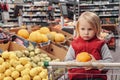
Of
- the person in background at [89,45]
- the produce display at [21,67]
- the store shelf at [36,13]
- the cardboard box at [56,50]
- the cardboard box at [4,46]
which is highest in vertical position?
the person in background at [89,45]

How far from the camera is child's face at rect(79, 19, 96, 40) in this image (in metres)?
2.12

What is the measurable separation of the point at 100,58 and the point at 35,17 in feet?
45.0

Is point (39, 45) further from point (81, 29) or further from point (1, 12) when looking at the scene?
point (1, 12)

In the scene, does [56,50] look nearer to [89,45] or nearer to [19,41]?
[19,41]

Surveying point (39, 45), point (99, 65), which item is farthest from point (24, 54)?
point (99, 65)

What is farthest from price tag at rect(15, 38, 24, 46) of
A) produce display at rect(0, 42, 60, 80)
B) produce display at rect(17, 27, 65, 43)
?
produce display at rect(0, 42, 60, 80)

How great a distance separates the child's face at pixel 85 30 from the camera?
212 centimetres

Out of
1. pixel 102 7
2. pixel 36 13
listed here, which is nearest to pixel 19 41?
pixel 36 13

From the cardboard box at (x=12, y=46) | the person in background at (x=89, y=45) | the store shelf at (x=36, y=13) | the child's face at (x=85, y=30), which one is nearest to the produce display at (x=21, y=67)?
the cardboard box at (x=12, y=46)

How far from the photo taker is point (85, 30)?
2.12 m

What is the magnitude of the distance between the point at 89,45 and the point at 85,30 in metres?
0.13

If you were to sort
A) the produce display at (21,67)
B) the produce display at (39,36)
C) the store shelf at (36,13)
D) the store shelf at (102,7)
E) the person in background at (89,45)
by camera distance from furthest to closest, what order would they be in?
the store shelf at (102,7), the store shelf at (36,13), the produce display at (39,36), the produce display at (21,67), the person in background at (89,45)

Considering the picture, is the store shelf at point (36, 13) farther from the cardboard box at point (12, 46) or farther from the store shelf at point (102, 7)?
the cardboard box at point (12, 46)

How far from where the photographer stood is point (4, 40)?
4246 mm
